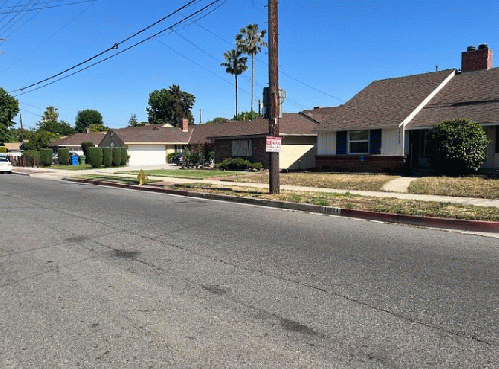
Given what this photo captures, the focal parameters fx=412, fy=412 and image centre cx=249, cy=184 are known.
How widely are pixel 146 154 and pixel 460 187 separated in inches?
1377

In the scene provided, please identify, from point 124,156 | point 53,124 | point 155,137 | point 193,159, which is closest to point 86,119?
point 53,124

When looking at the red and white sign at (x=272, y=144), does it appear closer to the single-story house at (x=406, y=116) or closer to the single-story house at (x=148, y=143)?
the single-story house at (x=406, y=116)

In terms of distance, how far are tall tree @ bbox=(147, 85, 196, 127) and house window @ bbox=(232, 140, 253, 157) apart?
2834 inches

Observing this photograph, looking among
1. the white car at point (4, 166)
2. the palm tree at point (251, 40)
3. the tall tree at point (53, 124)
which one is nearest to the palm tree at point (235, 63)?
the palm tree at point (251, 40)

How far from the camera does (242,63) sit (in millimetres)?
57188

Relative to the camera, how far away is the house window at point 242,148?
92.9ft

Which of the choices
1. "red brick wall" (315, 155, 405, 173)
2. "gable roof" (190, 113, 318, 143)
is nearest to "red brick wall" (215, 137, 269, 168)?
"gable roof" (190, 113, 318, 143)

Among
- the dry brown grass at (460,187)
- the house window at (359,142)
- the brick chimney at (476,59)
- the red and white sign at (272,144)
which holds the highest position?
the brick chimney at (476,59)

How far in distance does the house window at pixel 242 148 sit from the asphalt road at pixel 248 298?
2028cm

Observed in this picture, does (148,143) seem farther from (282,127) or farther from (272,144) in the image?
(272,144)

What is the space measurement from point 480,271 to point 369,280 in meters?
1.56

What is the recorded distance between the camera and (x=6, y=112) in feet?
285

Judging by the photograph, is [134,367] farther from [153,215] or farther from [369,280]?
[153,215]

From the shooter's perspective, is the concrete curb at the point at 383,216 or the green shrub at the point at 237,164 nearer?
the concrete curb at the point at 383,216
